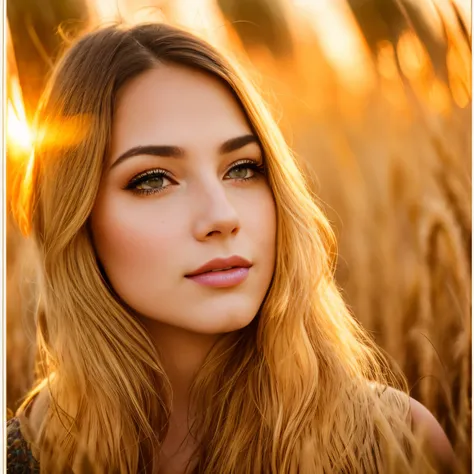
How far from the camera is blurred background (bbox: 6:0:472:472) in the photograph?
159 centimetres

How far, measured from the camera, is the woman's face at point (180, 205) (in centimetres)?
146

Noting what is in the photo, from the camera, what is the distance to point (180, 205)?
1468 mm

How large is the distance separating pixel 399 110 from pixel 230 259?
528mm

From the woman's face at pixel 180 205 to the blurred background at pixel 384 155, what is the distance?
0.19 metres

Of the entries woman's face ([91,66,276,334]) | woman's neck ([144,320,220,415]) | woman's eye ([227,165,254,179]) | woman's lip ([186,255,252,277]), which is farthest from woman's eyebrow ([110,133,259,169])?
woman's neck ([144,320,220,415])

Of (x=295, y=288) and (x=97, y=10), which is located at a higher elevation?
(x=97, y=10)

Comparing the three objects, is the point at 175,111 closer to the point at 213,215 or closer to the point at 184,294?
the point at 213,215

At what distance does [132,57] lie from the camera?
146 centimetres

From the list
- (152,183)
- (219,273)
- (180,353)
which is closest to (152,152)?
(152,183)

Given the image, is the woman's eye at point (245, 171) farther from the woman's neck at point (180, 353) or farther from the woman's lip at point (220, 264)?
the woman's neck at point (180, 353)

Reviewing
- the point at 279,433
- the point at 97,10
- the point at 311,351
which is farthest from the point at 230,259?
the point at 97,10

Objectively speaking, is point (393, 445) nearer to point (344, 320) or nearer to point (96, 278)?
point (344, 320)

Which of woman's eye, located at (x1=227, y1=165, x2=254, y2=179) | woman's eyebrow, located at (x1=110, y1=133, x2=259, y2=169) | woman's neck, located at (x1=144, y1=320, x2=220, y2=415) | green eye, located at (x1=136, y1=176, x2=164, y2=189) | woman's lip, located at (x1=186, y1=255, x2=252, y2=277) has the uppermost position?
woman's eyebrow, located at (x1=110, y1=133, x2=259, y2=169)

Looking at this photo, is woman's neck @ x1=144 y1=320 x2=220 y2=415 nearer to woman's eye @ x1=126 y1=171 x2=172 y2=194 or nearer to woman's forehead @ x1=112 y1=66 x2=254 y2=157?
woman's eye @ x1=126 y1=171 x2=172 y2=194
